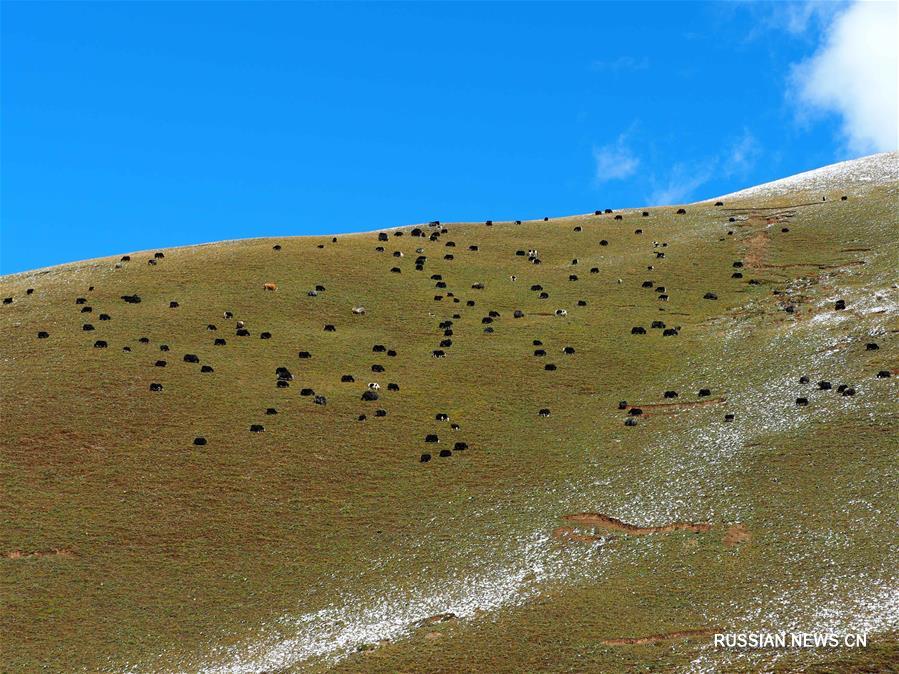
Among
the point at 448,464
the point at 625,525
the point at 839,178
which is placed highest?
the point at 839,178

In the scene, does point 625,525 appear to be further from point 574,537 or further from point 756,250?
point 756,250

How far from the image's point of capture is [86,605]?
5209cm

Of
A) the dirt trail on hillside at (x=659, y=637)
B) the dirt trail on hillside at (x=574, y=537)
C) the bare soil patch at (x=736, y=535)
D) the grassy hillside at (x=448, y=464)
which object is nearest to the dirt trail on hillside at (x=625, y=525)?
the grassy hillside at (x=448, y=464)

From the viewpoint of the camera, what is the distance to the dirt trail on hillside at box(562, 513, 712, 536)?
55312mm

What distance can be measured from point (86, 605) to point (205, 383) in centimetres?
2662

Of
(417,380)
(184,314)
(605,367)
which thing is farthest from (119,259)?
(605,367)

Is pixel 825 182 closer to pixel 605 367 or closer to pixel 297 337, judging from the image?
pixel 605 367

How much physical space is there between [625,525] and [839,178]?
95.8 meters

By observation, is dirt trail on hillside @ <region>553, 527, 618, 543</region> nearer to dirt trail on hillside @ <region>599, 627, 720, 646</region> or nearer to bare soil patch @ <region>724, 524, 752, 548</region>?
bare soil patch @ <region>724, 524, 752, 548</region>

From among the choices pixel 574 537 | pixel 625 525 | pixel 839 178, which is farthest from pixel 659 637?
pixel 839 178

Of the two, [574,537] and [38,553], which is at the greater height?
[38,553]

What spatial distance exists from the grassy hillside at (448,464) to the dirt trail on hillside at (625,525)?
7.2 inches

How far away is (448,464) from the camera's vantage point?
2594 inches

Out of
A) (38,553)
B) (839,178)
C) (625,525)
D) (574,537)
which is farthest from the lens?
(839,178)
